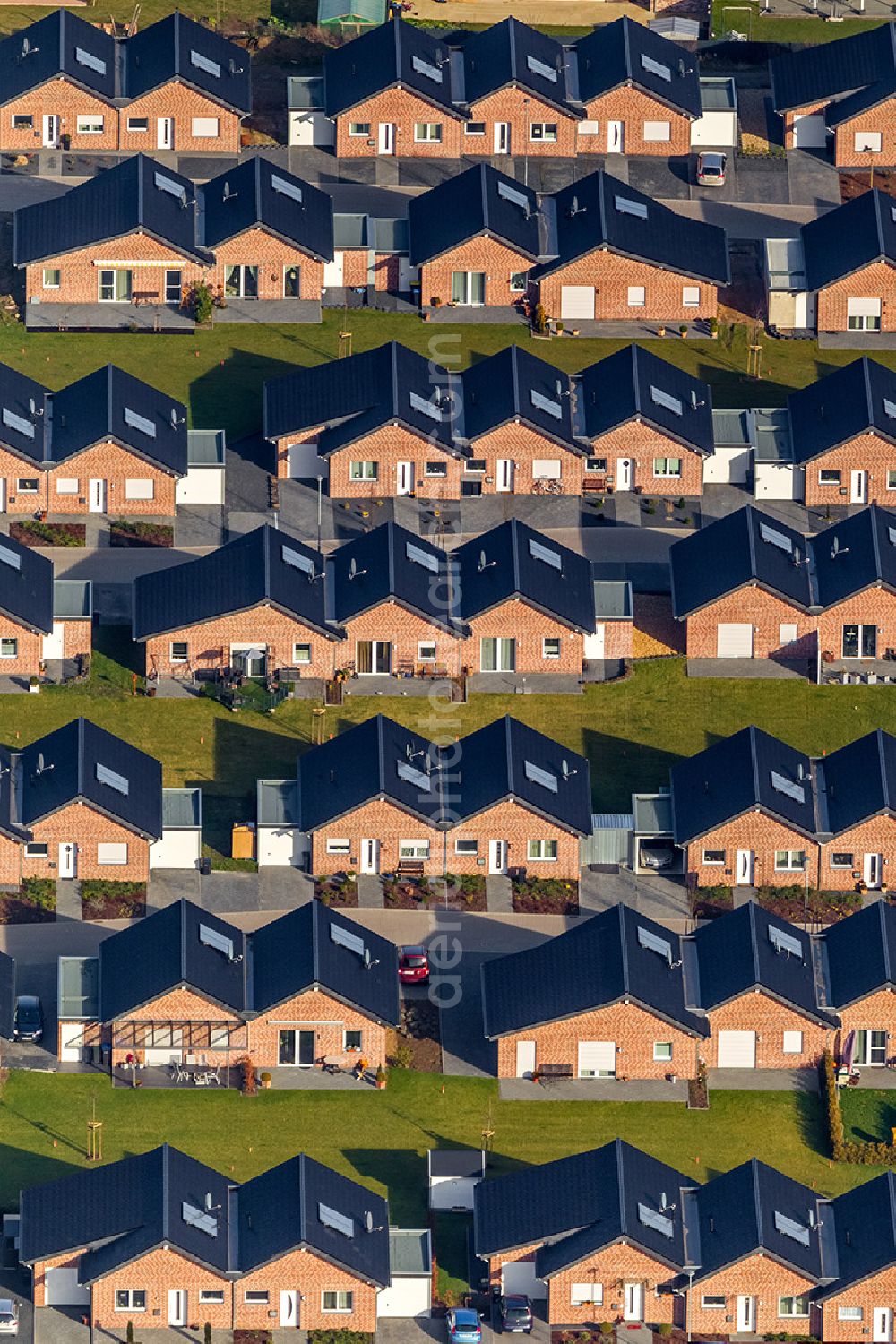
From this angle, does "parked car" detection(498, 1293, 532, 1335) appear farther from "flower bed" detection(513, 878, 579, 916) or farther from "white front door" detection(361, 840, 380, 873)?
"white front door" detection(361, 840, 380, 873)

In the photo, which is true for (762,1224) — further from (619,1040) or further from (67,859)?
(67,859)

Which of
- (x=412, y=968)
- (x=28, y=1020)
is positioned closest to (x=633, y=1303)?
(x=412, y=968)

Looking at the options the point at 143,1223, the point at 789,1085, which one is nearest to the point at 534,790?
the point at 789,1085

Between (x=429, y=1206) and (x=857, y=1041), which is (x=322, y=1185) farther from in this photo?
(x=857, y=1041)

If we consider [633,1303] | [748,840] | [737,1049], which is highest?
[748,840]

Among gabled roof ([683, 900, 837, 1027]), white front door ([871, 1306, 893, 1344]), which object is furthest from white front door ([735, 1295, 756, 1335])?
gabled roof ([683, 900, 837, 1027])

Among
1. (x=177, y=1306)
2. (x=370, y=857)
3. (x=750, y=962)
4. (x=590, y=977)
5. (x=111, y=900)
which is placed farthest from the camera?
(x=370, y=857)
